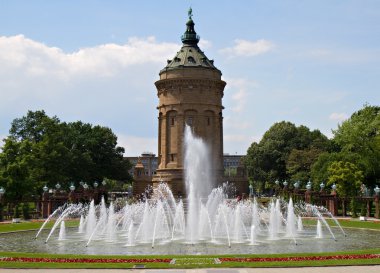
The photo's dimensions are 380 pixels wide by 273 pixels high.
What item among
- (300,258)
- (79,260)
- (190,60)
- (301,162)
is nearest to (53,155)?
(190,60)


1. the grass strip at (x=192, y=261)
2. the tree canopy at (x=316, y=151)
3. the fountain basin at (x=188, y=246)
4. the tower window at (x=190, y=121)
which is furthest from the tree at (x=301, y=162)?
the grass strip at (x=192, y=261)

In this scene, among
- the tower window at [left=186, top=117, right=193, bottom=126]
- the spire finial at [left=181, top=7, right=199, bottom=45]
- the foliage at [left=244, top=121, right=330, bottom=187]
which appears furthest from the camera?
the foliage at [left=244, top=121, right=330, bottom=187]

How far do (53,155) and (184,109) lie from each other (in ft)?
60.6

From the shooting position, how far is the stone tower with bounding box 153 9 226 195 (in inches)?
2493

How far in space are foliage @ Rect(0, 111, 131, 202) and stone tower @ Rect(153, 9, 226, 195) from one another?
1154cm

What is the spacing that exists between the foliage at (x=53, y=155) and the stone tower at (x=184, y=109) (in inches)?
454

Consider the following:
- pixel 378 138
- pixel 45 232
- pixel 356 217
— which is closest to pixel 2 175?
pixel 45 232

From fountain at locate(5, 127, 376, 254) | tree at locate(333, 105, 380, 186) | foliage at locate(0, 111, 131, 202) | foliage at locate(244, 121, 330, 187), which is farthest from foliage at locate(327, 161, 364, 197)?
foliage at locate(244, 121, 330, 187)

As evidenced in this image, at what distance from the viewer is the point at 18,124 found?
62.5 meters

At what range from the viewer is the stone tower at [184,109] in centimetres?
6331

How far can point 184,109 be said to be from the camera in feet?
208

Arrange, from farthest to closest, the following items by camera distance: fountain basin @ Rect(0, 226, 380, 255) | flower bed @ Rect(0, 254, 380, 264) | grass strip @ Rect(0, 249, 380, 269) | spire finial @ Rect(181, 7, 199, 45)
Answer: spire finial @ Rect(181, 7, 199, 45) < fountain basin @ Rect(0, 226, 380, 255) < flower bed @ Rect(0, 254, 380, 264) < grass strip @ Rect(0, 249, 380, 269)

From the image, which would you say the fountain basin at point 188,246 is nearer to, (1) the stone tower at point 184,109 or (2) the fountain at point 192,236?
(2) the fountain at point 192,236

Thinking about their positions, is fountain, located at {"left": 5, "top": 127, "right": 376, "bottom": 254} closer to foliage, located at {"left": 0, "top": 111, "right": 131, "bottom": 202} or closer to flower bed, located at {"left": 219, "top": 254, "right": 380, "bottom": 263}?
flower bed, located at {"left": 219, "top": 254, "right": 380, "bottom": 263}
